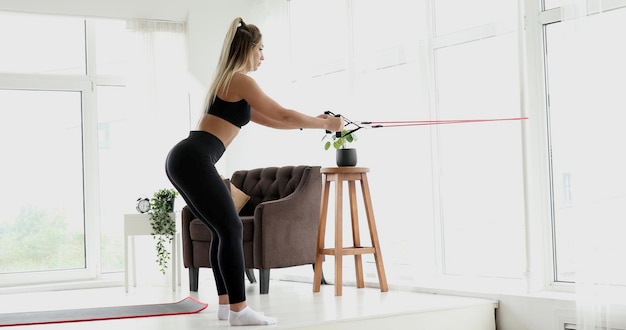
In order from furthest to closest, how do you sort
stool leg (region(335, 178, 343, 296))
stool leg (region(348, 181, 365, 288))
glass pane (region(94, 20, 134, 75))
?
glass pane (region(94, 20, 134, 75)), stool leg (region(348, 181, 365, 288)), stool leg (region(335, 178, 343, 296))

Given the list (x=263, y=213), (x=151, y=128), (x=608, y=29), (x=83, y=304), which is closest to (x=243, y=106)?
(x=263, y=213)

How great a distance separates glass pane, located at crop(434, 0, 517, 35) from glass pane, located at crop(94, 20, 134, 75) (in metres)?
3.15

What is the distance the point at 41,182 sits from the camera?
22.4 feet

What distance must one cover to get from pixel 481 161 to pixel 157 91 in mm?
3264

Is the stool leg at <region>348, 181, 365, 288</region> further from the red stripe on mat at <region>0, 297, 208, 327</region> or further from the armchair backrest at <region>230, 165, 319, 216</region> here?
the red stripe on mat at <region>0, 297, 208, 327</region>

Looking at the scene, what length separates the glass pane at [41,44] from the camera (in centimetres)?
675

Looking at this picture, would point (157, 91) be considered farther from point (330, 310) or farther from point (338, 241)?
point (330, 310)

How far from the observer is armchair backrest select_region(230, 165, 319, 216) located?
18.3 ft

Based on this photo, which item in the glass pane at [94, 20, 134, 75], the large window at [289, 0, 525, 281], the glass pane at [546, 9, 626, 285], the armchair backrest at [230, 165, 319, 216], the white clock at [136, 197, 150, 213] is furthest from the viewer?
the glass pane at [94, 20, 134, 75]

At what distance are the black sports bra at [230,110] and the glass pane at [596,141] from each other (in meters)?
1.61

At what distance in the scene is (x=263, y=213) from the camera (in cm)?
509

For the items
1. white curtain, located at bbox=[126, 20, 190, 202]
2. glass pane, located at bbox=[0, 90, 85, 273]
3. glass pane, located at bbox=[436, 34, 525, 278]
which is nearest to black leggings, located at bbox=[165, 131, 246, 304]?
glass pane, located at bbox=[436, 34, 525, 278]

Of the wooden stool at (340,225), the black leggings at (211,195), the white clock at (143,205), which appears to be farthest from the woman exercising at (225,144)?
the white clock at (143,205)

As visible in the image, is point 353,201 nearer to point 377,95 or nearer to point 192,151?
point 377,95
